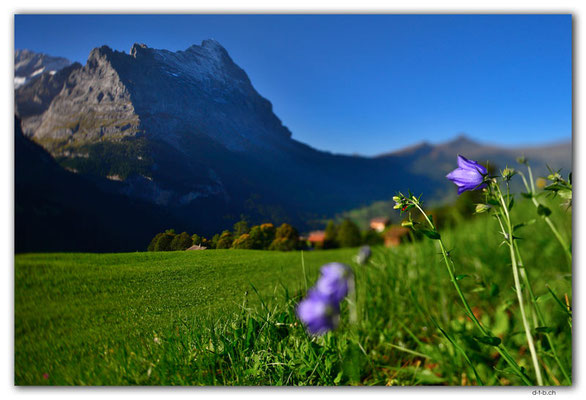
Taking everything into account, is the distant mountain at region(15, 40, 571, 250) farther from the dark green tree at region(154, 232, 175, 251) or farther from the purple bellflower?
the purple bellflower

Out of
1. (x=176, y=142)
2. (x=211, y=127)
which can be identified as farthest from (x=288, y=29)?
(x=176, y=142)

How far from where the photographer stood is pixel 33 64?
215 cm

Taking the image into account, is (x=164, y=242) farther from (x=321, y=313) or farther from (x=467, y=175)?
(x=467, y=175)

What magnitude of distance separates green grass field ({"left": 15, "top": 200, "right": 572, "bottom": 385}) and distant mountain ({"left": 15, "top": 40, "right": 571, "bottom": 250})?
26cm

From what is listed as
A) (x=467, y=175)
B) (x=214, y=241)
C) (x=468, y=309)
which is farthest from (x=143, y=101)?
(x=468, y=309)

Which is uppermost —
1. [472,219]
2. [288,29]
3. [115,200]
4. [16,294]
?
[288,29]

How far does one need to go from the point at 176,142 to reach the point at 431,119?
1.73 metres

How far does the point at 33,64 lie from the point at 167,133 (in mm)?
916

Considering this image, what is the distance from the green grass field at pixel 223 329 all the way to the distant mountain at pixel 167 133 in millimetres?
257

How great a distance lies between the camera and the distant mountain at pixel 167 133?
2.09 m

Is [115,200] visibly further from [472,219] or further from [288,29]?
[472,219]

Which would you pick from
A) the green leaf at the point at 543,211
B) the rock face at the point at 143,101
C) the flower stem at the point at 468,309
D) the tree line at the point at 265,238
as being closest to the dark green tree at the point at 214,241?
the tree line at the point at 265,238

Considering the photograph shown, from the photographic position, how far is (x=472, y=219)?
116 inches

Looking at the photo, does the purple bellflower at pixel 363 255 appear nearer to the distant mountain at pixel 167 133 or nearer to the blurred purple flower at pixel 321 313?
the distant mountain at pixel 167 133
